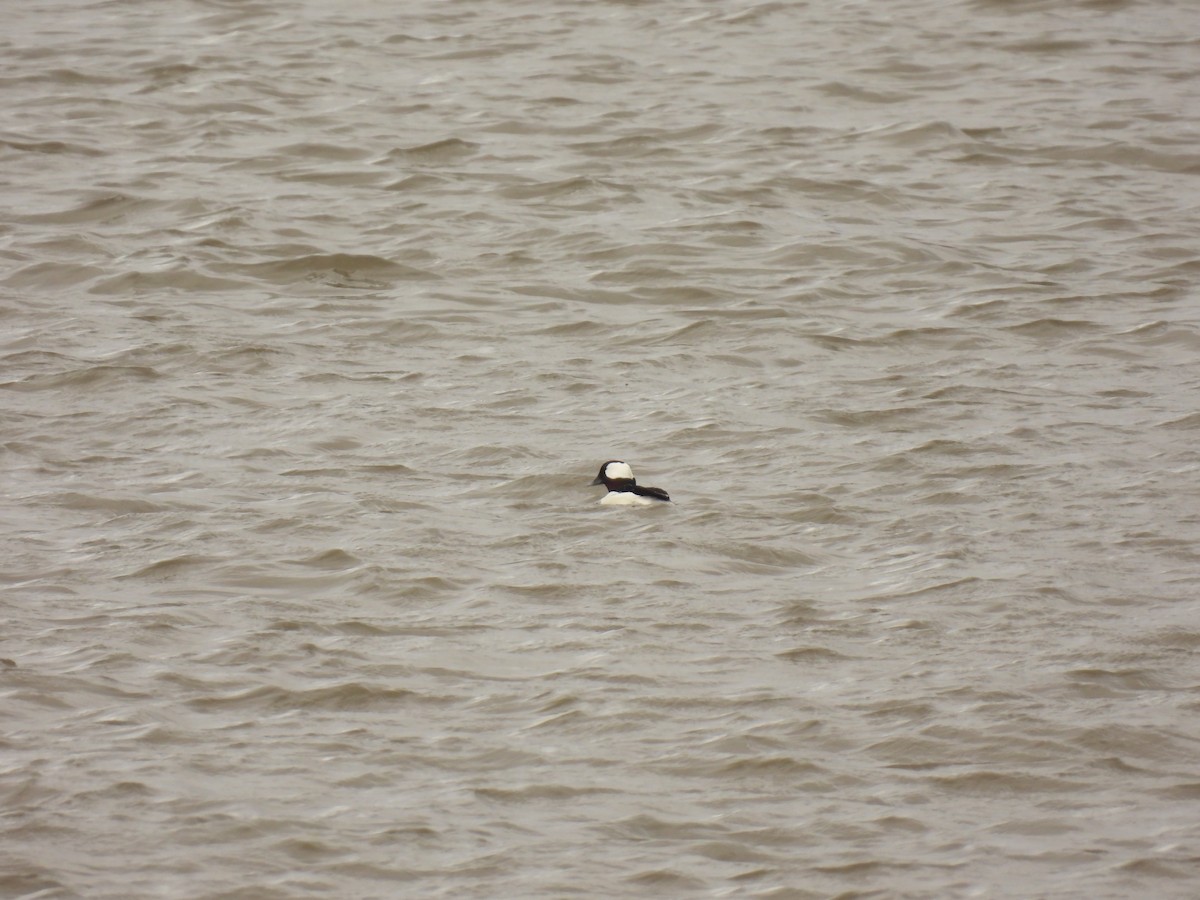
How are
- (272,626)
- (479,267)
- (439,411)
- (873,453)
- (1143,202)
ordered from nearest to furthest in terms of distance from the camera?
(272,626) → (873,453) → (439,411) → (479,267) → (1143,202)

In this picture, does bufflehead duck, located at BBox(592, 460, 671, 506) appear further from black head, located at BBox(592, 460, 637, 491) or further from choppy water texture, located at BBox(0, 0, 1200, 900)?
choppy water texture, located at BBox(0, 0, 1200, 900)

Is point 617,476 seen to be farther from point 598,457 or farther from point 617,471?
point 598,457

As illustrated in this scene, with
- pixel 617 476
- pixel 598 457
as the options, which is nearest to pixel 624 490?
pixel 617 476

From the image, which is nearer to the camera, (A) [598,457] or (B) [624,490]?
(B) [624,490]

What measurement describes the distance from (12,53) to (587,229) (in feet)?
21.1

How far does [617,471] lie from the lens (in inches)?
320

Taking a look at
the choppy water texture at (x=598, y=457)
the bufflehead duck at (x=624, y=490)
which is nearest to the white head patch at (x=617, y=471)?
the bufflehead duck at (x=624, y=490)

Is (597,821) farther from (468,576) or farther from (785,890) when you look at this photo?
(468,576)

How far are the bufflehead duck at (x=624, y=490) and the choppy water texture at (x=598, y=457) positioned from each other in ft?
0.33

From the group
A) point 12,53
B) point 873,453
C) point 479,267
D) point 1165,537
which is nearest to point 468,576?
point 873,453

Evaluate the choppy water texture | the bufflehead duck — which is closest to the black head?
the bufflehead duck

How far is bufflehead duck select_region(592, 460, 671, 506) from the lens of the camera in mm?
8141

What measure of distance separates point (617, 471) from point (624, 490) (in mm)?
97

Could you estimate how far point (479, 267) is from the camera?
38.9 feet
